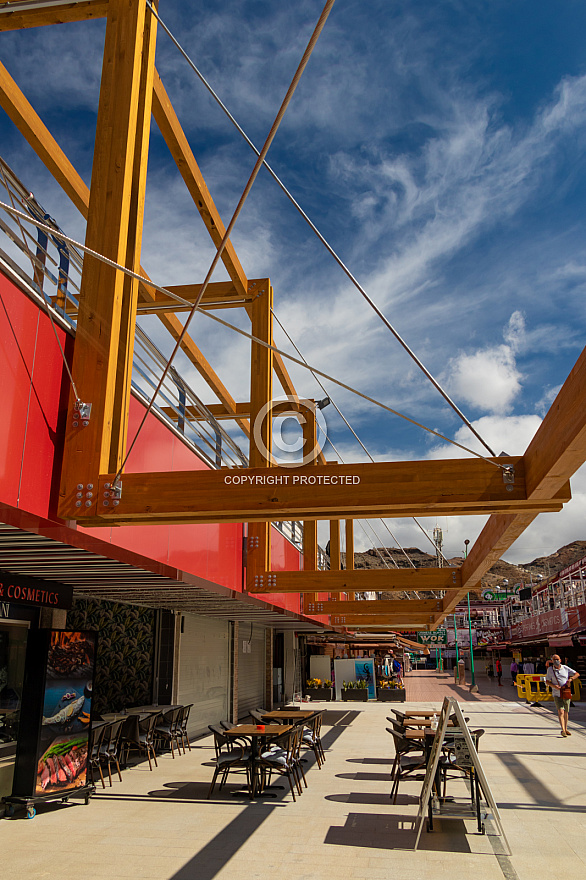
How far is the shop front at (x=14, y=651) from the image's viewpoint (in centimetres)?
712

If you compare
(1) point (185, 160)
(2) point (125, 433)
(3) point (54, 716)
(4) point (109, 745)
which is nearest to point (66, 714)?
(3) point (54, 716)

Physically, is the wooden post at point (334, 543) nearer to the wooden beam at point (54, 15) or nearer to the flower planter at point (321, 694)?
the flower planter at point (321, 694)

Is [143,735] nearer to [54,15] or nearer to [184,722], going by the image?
[184,722]

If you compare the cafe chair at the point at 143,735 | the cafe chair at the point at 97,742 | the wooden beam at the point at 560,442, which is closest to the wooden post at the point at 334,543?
the cafe chair at the point at 143,735

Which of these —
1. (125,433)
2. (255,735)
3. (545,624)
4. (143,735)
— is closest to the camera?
(125,433)

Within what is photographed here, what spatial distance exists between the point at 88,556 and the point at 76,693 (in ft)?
10.2

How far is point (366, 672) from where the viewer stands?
26.6 m

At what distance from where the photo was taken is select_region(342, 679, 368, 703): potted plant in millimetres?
24109

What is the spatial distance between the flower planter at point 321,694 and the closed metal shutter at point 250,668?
480cm

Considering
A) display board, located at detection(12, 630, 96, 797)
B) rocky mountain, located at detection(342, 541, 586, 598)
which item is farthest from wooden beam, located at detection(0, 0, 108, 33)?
rocky mountain, located at detection(342, 541, 586, 598)

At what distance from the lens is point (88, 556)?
5.83 m

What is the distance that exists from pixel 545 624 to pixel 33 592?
29.9m

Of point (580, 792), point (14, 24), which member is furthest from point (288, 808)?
point (14, 24)

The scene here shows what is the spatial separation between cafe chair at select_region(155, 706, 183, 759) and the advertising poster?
1508cm
